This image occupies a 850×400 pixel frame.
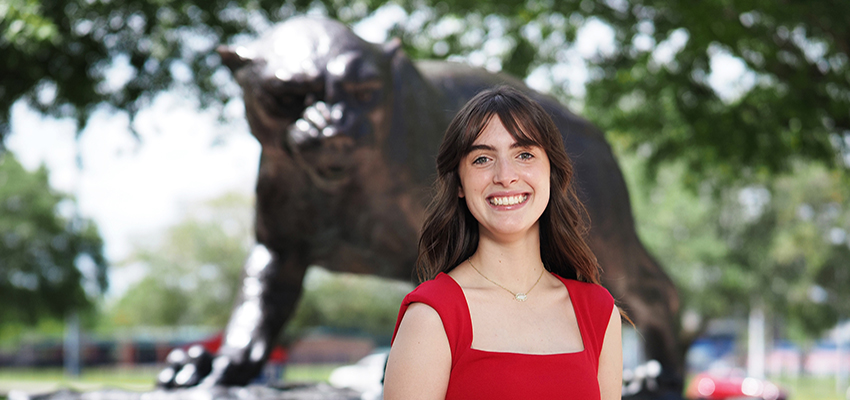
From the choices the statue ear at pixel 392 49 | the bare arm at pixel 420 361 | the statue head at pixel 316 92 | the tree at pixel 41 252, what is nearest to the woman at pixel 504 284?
the bare arm at pixel 420 361

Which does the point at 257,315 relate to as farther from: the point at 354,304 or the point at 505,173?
the point at 354,304

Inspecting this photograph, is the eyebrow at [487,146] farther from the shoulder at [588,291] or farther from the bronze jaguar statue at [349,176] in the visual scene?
the bronze jaguar statue at [349,176]

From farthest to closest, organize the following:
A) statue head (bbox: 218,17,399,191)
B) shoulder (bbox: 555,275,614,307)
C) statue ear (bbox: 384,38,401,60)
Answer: statue ear (bbox: 384,38,401,60) → statue head (bbox: 218,17,399,191) → shoulder (bbox: 555,275,614,307)

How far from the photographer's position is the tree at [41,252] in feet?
76.6

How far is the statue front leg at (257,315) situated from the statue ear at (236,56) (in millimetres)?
995

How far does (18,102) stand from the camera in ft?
25.9

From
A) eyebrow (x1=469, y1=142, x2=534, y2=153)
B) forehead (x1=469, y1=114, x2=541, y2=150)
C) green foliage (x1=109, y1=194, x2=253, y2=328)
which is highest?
forehead (x1=469, y1=114, x2=541, y2=150)

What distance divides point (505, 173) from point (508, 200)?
0.19 feet

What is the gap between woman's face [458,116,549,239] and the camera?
1.59m

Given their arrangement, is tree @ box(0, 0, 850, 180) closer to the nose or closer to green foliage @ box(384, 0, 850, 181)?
green foliage @ box(384, 0, 850, 181)

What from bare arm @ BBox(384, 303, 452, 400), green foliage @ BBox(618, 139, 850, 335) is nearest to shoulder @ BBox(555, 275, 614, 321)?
bare arm @ BBox(384, 303, 452, 400)

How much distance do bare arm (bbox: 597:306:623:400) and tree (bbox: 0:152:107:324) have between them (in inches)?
934

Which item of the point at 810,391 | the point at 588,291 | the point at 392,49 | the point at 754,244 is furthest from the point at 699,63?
the point at 810,391

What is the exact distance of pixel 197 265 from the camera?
1249 inches
